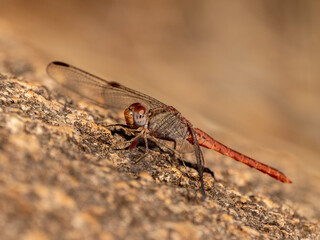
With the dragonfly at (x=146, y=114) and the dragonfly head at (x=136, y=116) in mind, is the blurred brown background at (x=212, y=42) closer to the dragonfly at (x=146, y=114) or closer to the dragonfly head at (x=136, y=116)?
the dragonfly at (x=146, y=114)

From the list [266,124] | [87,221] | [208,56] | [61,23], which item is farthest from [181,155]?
→ [61,23]

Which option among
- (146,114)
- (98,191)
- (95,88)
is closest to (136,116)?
(146,114)

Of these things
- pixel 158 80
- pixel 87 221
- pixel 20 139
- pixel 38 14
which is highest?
pixel 38 14

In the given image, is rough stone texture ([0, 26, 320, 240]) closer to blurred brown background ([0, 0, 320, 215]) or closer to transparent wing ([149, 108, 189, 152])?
transparent wing ([149, 108, 189, 152])

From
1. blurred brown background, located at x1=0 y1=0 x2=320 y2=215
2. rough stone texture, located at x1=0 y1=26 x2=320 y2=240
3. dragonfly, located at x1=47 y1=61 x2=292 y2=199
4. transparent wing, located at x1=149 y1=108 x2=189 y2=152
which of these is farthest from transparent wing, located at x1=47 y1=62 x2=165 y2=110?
blurred brown background, located at x1=0 y1=0 x2=320 y2=215

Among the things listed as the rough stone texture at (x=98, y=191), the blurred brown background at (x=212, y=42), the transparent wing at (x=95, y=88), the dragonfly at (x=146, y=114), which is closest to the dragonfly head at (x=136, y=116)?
the dragonfly at (x=146, y=114)

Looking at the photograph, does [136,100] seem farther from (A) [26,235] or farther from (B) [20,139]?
(A) [26,235]

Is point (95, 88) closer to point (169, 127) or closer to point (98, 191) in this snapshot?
point (169, 127)
